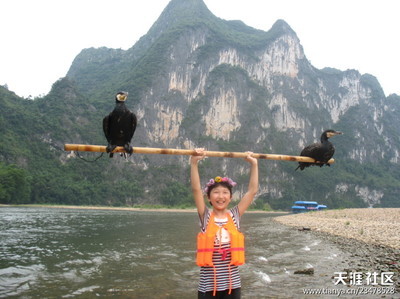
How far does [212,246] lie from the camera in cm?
294

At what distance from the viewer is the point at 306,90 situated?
147 m

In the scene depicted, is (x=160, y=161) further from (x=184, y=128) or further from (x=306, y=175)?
(x=306, y=175)

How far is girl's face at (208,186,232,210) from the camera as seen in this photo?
10.4 feet

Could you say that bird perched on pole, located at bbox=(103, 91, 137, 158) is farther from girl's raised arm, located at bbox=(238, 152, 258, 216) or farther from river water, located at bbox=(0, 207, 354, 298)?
river water, located at bbox=(0, 207, 354, 298)

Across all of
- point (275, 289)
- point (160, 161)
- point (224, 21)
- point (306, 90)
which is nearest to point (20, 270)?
point (275, 289)

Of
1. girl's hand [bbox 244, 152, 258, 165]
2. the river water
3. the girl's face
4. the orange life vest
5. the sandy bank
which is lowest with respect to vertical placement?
the sandy bank

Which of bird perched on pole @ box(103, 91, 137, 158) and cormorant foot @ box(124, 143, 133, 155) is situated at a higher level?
bird perched on pole @ box(103, 91, 137, 158)

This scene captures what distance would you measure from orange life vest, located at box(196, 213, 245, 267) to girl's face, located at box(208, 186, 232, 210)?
0.57 ft

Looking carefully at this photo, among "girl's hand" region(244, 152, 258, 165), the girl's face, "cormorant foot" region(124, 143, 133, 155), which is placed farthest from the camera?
"cormorant foot" region(124, 143, 133, 155)

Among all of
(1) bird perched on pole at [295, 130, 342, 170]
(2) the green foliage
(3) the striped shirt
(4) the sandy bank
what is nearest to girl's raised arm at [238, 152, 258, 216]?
(3) the striped shirt

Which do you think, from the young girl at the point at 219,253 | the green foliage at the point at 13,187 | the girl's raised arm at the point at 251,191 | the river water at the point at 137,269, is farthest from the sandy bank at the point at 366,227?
the green foliage at the point at 13,187

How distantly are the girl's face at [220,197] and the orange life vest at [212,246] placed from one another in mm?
173

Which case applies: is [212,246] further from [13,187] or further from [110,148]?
[13,187]

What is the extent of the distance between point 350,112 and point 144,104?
96592 millimetres
